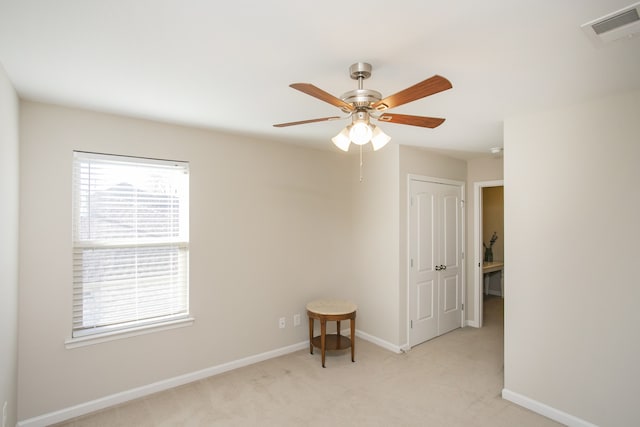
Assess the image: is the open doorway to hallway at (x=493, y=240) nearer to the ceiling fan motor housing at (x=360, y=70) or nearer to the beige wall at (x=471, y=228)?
the beige wall at (x=471, y=228)

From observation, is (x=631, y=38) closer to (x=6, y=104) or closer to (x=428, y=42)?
(x=428, y=42)

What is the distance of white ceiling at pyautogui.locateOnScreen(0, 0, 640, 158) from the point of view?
1402 millimetres

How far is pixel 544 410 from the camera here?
262 centimetres

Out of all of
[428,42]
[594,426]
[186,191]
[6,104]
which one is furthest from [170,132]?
[594,426]

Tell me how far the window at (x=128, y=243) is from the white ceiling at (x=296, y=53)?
0.59 m

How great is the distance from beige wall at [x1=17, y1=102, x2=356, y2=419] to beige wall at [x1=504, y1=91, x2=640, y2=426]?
213 cm

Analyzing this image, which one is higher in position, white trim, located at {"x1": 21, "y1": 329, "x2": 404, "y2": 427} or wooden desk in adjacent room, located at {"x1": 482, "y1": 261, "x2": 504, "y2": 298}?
wooden desk in adjacent room, located at {"x1": 482, "y1": 261, "x2": 504, "y2": 298}

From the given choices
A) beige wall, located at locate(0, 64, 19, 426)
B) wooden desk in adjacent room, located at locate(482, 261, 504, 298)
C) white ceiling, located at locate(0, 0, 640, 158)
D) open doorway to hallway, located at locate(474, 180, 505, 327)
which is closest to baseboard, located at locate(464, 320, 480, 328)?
wooden desk in adjacent room, located at locate(482, 261, 504, 298)

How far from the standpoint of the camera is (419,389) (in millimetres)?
3041

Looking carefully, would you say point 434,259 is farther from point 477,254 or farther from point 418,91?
point 418,91

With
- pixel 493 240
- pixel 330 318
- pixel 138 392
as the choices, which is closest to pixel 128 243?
pixel 138 392

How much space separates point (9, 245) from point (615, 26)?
3.49 metres

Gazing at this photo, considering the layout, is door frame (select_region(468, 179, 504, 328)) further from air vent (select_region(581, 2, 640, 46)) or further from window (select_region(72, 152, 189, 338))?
window (select_region(72, 152, 189, 338))

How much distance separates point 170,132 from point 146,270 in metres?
1.28
